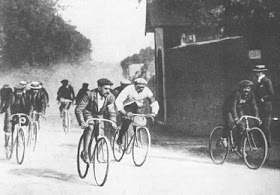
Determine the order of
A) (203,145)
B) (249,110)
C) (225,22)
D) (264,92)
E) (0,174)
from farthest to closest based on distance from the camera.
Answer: (225,22), (203,145), (264,92), (249,110), (0,174)

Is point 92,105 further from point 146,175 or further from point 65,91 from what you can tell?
point 146,175

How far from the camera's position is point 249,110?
596 cm

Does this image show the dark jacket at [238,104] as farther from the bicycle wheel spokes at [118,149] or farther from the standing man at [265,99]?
the bicycle wheel spokes at [118,149]

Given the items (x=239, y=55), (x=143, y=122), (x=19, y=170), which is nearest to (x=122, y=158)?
(x=143, y=122)

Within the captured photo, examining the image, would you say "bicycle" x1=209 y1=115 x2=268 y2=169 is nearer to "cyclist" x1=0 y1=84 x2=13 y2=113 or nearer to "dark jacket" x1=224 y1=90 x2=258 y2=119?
"dark jacket" x1=224 y1=90 x2=258 y2=119

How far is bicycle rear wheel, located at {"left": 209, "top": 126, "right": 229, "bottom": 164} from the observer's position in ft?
19.5

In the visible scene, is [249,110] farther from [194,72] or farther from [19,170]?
[19,170]

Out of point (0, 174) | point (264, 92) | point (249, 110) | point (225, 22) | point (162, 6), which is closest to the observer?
point (0, 174)

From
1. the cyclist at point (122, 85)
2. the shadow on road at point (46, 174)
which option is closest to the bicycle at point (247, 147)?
the cyclist at point (122, 85)

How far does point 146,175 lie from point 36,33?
2.06 m

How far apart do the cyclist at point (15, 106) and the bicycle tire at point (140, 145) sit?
158cm

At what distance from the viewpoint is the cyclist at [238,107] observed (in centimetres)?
573

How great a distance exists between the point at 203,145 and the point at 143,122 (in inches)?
57.7

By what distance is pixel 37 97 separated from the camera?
6.95 meters
